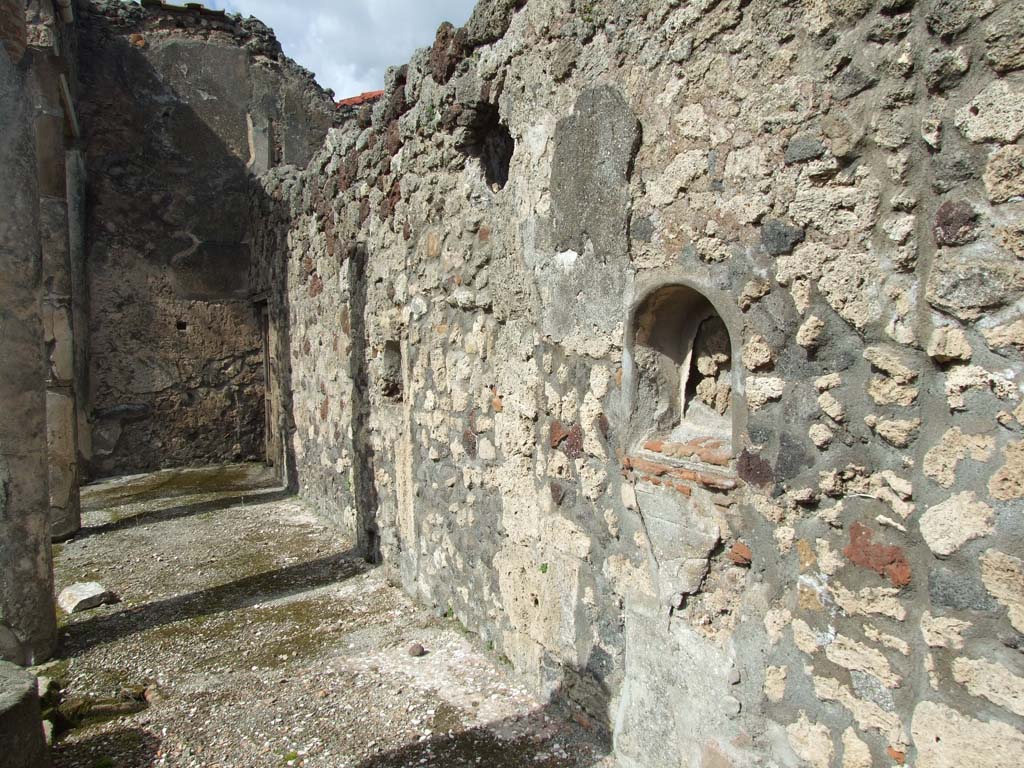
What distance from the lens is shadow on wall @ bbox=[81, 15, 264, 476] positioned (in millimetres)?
7918

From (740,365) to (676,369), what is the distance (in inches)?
15.6

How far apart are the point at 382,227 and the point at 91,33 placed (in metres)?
5.76

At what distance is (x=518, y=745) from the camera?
265 centimetres

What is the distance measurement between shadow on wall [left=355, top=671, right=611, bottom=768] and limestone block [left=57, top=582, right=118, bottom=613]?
2.47m

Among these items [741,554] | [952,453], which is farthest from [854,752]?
[952,453]

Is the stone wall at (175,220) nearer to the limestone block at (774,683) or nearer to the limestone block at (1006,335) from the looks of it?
the limestone block at (774,683)

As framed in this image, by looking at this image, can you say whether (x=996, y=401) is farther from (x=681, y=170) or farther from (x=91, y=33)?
(x=91, y=33)

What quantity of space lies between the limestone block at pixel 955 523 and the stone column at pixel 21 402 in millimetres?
3839

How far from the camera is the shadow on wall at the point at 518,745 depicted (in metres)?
2.55

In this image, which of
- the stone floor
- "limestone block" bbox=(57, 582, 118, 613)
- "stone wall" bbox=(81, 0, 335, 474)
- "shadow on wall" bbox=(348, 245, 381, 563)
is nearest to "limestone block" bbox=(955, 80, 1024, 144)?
the stone floor

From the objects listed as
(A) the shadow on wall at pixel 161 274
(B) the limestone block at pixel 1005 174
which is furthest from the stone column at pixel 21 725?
(A) the shadow on wall at pixel 161 274

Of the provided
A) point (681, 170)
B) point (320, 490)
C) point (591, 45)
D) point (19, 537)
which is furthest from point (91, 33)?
point (681, 170)

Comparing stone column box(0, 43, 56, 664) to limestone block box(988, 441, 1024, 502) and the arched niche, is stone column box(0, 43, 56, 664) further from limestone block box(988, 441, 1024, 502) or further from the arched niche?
limestone block box(988, 441, 1024, 502)

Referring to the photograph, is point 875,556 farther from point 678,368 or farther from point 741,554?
point 678,368
